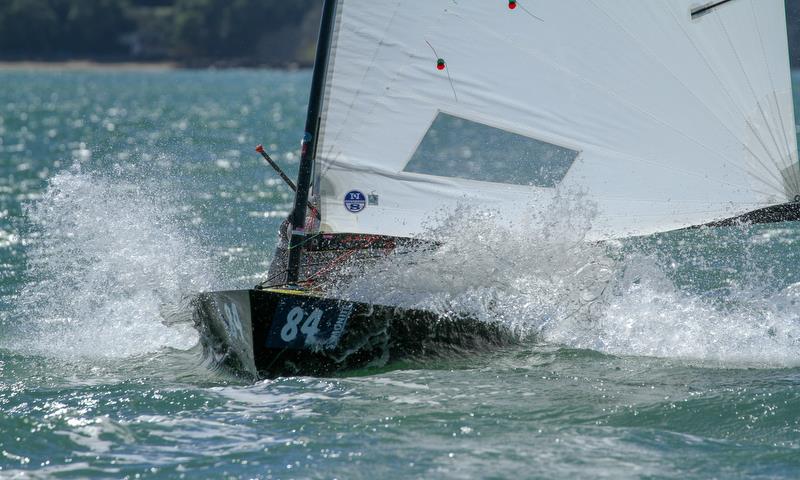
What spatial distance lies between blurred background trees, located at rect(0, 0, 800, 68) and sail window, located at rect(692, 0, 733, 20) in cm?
7767

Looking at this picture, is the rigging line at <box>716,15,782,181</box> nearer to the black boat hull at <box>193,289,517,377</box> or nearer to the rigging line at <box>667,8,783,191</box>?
the rigging line at <box>667,8,783,191</box>

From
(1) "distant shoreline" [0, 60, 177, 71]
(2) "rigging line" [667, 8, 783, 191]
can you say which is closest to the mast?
(2) "rigging line" [667, 8, 783, 191]

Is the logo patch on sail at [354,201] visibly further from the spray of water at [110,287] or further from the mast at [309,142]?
the spray of water at [110,287]

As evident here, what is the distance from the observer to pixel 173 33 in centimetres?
8675

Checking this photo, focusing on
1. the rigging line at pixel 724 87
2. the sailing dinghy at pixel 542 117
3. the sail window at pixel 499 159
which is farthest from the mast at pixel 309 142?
the rigging line at pixel 724 87

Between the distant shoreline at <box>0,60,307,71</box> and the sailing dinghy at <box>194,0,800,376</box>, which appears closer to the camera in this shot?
the sailing dinghy at <box>194,0,800,376</box>

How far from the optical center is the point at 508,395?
5734 mm

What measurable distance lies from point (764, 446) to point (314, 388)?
2.28 m

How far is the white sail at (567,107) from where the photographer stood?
6547 mm

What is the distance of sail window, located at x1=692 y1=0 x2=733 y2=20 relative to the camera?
21.4 ft

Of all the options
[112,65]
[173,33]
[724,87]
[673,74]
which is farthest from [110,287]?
[173,33]

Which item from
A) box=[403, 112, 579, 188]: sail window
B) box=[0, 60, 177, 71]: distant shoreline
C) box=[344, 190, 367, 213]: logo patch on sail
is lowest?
box=[344, 190, 367, 213]: logo patch on sail

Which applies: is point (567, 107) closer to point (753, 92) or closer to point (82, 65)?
point (753, 92)

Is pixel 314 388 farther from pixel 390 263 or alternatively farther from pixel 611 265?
pixel 611 265
